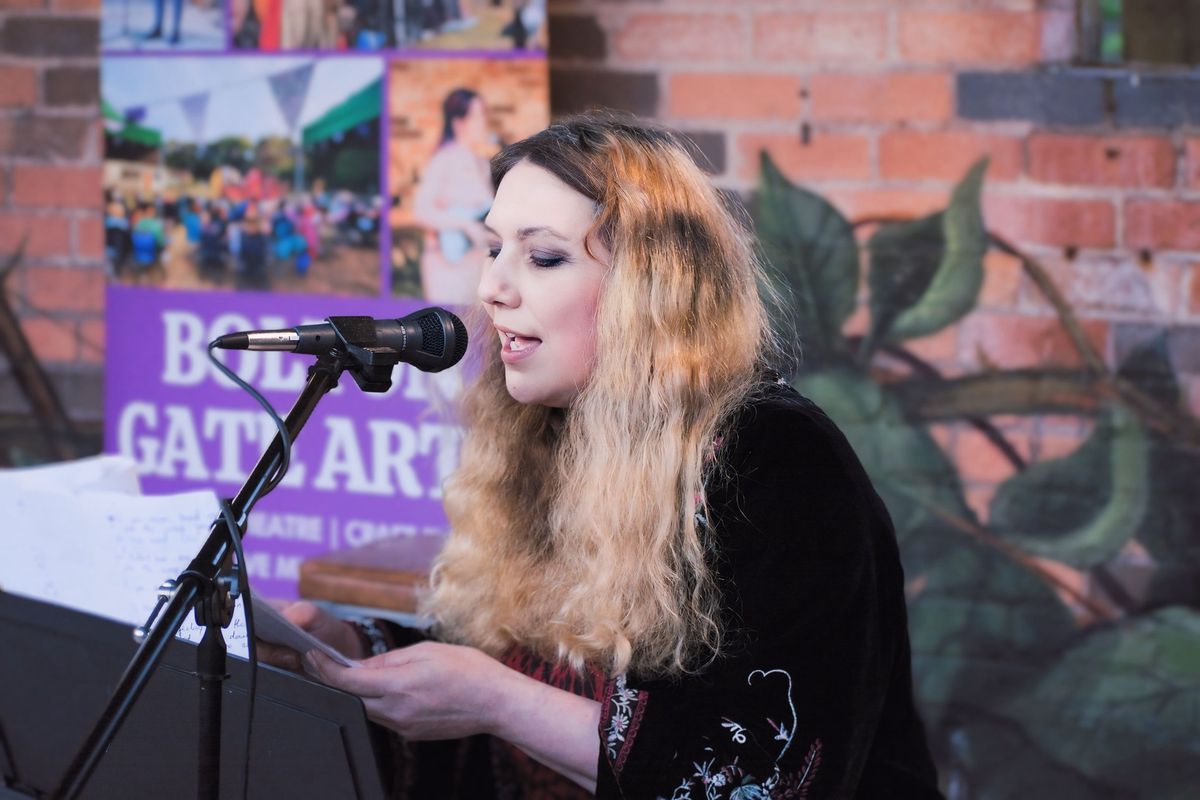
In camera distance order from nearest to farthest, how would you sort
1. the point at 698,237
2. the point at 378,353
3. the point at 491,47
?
the point at 378,353 < the point at 698,237 < the point at 491,47

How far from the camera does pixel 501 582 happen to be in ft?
5.94

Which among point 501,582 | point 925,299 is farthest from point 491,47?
point 501,582

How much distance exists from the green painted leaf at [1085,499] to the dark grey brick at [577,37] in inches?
49.0

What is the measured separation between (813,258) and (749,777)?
4.85 feet

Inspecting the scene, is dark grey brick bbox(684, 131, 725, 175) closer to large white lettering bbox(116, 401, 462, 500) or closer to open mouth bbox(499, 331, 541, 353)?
large white lettering bbox(116, 401, 462, 500)

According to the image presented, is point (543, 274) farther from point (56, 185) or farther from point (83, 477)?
point (56, 185)

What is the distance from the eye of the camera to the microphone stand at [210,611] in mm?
1172

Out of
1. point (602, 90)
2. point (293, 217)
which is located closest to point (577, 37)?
point (602, 90)

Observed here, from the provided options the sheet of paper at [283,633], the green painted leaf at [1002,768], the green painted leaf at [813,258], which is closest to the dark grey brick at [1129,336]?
the green painted leaf at [813,258]

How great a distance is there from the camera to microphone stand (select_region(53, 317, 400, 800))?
1.17 meters

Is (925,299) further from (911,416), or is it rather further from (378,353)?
(378,353)

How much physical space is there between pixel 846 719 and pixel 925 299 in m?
1.38

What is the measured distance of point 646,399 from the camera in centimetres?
160

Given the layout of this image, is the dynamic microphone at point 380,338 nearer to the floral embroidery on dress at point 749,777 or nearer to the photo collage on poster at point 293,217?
the floral embroidery on dress at point 749,777
